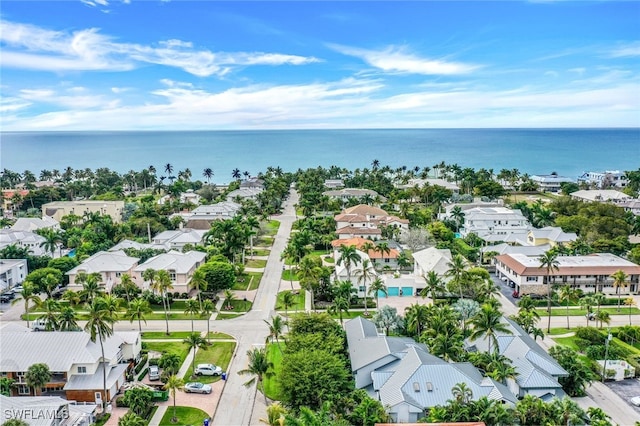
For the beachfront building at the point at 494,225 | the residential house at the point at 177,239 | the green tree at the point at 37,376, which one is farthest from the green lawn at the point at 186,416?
the beachfront building at the point at 494,225

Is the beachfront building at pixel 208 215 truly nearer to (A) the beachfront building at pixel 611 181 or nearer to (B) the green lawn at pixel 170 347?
(B) the green lawn at pixel 170 347

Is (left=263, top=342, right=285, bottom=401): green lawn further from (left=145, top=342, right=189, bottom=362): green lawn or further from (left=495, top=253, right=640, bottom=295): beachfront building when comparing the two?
(left=495, top=253, right=640, bottom=295): beachfront building

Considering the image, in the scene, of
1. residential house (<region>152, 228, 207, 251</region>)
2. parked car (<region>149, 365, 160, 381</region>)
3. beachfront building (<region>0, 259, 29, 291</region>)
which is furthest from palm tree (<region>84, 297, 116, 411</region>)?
residential house (<region>152, 228, 207, 251</region>)

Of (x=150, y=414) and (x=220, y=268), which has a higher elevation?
(x=220, y=268)

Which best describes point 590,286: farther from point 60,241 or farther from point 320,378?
point 60,241

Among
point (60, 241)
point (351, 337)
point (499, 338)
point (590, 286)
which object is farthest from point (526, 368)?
point (60, 241)
